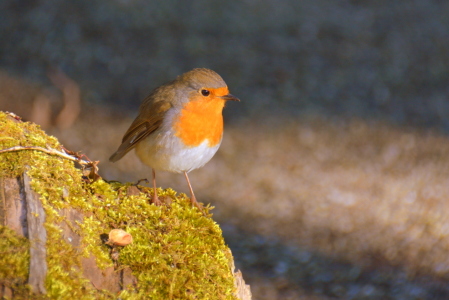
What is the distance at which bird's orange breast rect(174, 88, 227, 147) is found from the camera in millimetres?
3295

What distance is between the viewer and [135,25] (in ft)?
28.0

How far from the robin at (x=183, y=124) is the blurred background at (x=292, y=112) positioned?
2.33 m

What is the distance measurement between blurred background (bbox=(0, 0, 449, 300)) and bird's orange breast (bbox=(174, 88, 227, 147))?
92.9 inches

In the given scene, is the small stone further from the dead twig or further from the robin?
the robin

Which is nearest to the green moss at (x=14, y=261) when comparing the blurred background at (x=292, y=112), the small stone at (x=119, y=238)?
the small stone at (x=119, y=238)

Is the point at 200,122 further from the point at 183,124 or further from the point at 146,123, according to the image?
the point at 146,123

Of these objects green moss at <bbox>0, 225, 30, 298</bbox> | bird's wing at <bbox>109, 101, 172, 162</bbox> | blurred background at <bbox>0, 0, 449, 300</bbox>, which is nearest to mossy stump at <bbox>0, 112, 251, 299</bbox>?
green moss at <bbox>0, 225, 30, 298</bbox>

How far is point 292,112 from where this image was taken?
768cm

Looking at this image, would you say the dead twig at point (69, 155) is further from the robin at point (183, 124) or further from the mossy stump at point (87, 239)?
the robin at point (183, 124)

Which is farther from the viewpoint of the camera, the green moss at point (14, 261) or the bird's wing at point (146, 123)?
the bird's wing at point (146, 123)

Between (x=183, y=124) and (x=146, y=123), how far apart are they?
11.7 inches

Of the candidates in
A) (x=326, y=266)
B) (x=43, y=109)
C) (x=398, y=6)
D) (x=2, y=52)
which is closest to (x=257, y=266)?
(x=326, y=266)

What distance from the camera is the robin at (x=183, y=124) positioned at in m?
3.29

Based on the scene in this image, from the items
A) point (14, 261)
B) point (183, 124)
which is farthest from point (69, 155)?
point (14, 261)
